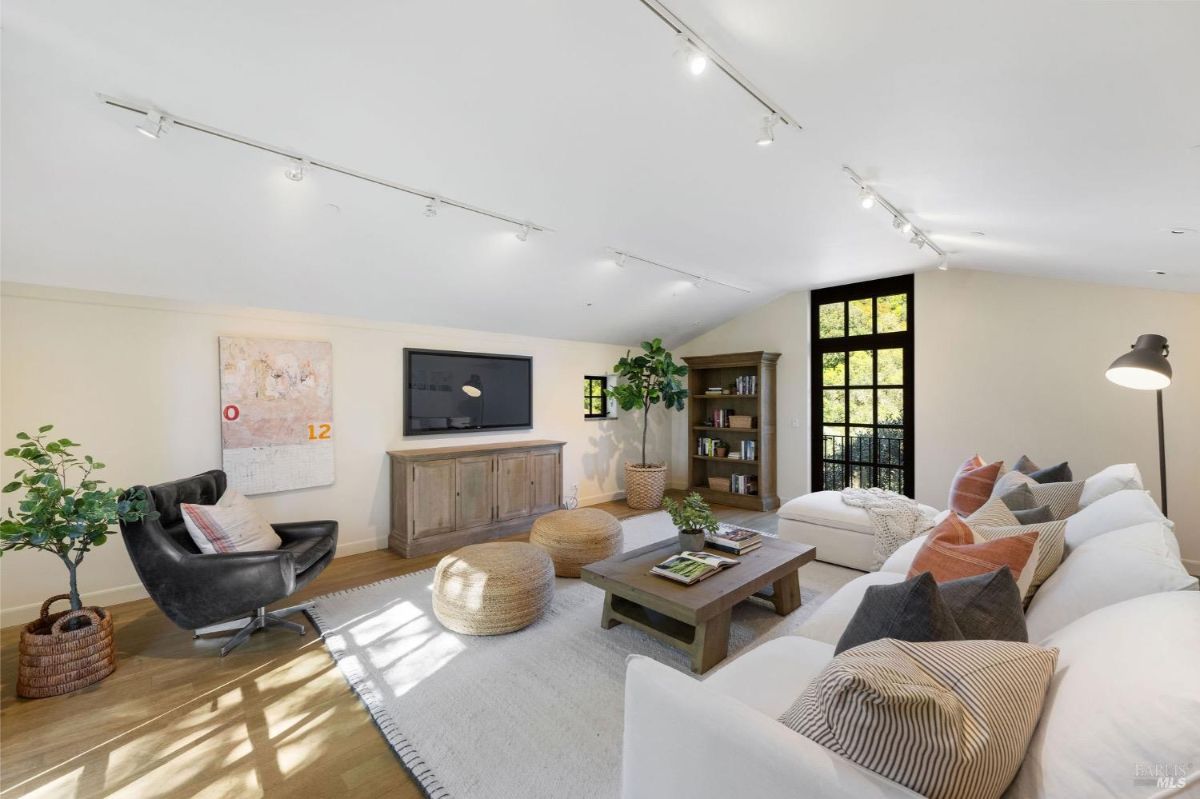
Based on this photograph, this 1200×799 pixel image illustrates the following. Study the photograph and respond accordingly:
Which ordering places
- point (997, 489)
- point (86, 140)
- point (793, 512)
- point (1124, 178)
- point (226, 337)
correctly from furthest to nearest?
point (793, 512) < point (226, 337) < point (997, 489) < point (86, 140) < point (1124, 178)

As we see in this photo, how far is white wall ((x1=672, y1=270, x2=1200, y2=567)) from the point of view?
373 cm

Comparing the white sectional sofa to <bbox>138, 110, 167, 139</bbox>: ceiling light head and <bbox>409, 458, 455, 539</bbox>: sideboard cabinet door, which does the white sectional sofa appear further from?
<bbox>409, 458, 455, 539</bbox>: sideboard cabinet door

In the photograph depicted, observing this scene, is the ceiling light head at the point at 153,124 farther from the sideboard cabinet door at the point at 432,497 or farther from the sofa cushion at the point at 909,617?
the sofa cushion at the point at 909,617

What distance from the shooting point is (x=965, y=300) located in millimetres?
4742

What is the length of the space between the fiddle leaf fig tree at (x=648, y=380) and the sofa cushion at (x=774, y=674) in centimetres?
422

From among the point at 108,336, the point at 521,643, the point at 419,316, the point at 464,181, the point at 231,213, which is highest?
the point at 464,181

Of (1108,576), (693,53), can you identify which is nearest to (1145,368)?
(1108,576)

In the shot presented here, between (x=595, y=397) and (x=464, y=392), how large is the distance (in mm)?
1894

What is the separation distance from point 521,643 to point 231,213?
9.39ft

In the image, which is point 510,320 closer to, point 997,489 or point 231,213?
point 231,213

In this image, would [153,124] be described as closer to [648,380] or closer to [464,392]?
[464,392]

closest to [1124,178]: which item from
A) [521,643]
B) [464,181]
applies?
[464,181]

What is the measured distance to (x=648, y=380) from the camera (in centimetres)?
614

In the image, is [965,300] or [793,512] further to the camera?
[965,300]
